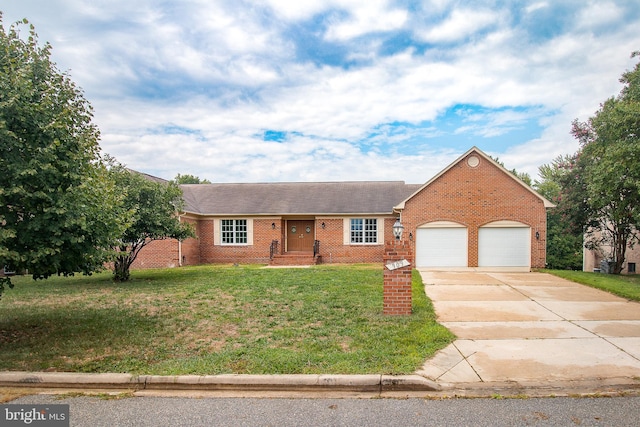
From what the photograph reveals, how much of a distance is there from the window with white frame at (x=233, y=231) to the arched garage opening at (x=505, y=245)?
12.5m

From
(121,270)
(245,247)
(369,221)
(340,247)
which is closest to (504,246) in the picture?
(369,221)

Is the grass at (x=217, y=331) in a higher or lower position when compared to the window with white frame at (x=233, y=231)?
lower

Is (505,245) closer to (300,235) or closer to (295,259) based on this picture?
(295,259)

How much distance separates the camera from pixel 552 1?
416 inches

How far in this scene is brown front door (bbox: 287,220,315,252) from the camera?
72.3 ft

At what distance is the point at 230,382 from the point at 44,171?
13.4 ft

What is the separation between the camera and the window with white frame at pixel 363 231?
2098 cm

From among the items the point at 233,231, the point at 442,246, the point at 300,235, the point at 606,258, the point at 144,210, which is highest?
the point at 144,210

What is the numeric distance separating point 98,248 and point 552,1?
12.9m

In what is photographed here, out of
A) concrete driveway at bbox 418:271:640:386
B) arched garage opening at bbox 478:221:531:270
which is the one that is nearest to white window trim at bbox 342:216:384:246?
arched garage opening at bbox 478:221:531:270

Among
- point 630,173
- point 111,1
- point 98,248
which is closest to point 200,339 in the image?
point 98,248

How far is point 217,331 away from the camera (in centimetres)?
653

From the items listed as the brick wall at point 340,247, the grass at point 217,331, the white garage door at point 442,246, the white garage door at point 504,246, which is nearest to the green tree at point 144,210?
the grass at point 217,331

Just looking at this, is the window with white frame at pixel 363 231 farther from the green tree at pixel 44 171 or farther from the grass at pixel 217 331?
the green tree at pixel 44 171
